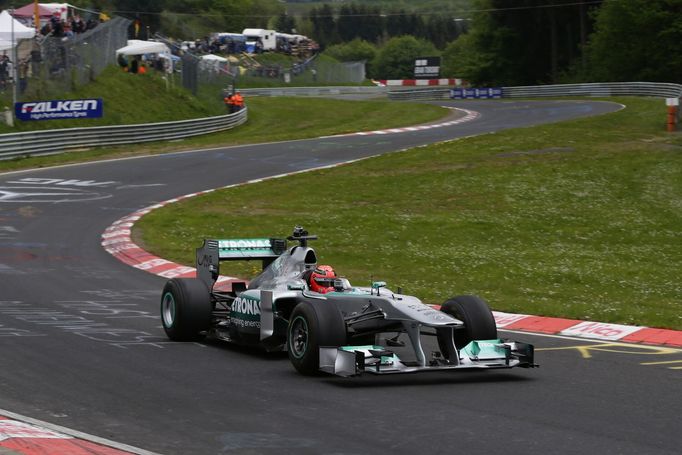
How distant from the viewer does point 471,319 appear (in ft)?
35.2

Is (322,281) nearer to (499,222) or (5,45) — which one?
(499,222)

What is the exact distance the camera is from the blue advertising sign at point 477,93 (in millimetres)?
75625

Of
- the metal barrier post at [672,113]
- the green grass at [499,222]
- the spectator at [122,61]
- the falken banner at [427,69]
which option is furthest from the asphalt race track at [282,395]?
the falken banner at [427,69]

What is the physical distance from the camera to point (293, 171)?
34125mm

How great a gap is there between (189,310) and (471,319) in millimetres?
3316

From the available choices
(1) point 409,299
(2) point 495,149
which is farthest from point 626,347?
(2) point 495,149

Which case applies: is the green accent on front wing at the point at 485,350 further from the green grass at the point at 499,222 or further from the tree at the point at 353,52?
the tree at the point at 353,52

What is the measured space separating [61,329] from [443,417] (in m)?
5.92

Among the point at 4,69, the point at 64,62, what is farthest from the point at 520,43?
the point at 4,69

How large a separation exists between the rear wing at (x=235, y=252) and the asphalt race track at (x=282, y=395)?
1.01 meters

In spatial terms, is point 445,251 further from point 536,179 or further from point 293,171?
point 293,171

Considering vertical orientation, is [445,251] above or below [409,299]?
below

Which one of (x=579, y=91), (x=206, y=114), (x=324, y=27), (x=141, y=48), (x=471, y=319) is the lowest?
(x=579, y=91)

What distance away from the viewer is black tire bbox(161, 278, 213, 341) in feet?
40.4
